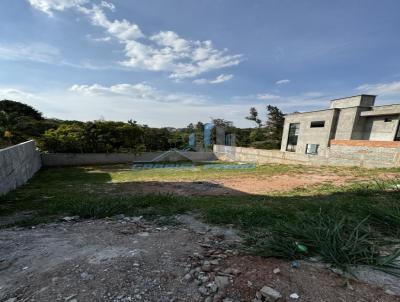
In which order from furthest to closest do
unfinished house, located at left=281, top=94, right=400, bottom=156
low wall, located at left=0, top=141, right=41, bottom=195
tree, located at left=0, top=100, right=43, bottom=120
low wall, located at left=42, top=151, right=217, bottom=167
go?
tree, located at left=0, top=100, right=43, bottom=120
low wall, located at left=42, top=151, right=217, bottom=167
unfinished house, located at left=281, top=94, right=400, bottom=156
low wall, located at left=0, top=141, right=41, bottom=195

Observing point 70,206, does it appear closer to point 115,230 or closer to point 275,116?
point 115,230

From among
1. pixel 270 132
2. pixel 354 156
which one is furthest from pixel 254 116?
pixel 354 156

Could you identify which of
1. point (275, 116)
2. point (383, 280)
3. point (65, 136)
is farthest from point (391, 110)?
point (65, 136)

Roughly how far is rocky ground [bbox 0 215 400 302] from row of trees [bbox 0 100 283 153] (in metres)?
11.9

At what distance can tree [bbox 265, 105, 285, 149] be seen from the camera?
80.2ft

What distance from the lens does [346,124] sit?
14.6 m

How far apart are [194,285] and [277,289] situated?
0.64 metres

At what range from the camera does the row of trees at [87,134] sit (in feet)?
44.7

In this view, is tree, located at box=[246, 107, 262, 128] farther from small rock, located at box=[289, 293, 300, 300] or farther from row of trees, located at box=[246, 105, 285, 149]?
small rock, located at box=[289, 293, 300, 300]

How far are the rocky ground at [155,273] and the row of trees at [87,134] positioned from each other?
11863 millimetres

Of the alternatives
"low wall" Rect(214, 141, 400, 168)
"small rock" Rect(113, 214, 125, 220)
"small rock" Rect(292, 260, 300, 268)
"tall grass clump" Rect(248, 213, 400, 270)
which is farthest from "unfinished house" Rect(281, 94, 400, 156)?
"small rock" Rect(113, 214, 125, 220)

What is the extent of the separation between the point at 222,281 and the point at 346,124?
1740 centimetres

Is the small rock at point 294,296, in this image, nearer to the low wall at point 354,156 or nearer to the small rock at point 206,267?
the small rock at point 206,267

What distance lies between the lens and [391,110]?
1288cm
